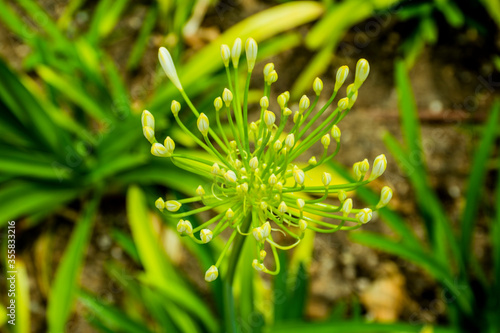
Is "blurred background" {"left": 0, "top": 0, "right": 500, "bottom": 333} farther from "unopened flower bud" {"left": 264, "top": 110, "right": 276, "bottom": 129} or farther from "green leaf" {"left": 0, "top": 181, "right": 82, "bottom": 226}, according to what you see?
"unopened flower bud" {"left": 264, "top": 110, "right": 276, "bottom": 129}

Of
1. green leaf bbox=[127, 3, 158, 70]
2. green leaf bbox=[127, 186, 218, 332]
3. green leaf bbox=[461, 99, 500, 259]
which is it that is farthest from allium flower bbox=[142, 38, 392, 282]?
green leaf bbox=[127, 3, 158, 70]

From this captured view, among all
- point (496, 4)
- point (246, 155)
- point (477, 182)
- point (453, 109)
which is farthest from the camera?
point (453, 109)

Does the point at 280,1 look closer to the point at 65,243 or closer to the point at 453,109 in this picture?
the point at 453,109

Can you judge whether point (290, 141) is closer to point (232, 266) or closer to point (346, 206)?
point (346, 206)

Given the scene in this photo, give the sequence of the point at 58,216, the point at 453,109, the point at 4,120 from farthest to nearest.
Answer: the point at 453,109 → the point at 58,216 → the point at 4,120

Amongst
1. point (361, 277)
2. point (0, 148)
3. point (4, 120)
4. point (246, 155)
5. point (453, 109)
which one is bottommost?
point (361, 277)

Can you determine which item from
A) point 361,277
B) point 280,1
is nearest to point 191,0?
point 280,1

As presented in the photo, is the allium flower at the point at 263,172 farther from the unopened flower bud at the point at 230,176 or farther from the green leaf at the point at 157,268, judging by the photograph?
the green leaf at the point at 157,268
